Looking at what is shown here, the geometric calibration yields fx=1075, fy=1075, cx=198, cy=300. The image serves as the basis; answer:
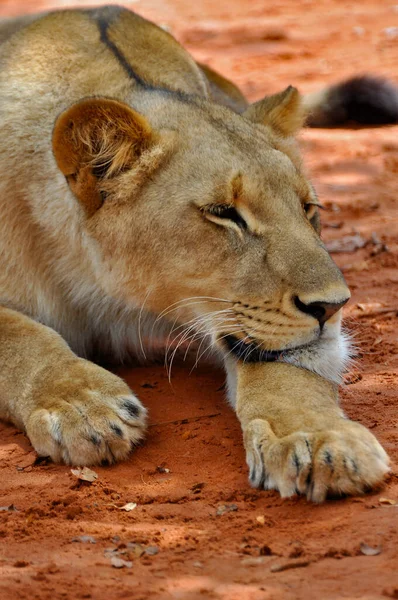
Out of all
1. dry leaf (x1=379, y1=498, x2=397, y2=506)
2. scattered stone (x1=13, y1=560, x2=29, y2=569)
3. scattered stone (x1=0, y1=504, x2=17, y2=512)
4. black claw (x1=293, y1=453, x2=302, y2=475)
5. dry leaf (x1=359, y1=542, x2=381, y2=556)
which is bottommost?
scattered stone (x1=0, y1=504, x2=17, y2=512)

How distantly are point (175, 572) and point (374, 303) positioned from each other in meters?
2.36

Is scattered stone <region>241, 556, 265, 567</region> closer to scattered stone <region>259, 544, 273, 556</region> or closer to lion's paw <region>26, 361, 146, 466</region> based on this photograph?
scattered stone <region>259, 544, 273, 556</region>

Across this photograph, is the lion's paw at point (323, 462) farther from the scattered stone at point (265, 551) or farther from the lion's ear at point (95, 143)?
the lion's ear at point (95, 143)

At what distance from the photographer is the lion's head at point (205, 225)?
320cm

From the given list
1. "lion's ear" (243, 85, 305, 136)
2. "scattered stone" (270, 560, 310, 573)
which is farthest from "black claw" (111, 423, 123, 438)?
"lion's ear" (243, 85, 305, 136)

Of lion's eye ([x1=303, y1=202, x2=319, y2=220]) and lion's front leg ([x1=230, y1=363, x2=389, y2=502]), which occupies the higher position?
lion's eye ([x1=303, y1=202, x2=319, y2=220])

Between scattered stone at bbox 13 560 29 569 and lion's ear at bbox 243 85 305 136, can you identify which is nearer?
scattered stone at bbox 13 560 29 569

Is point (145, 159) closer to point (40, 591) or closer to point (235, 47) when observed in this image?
point (40, 591)

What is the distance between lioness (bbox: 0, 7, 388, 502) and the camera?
10.2ft

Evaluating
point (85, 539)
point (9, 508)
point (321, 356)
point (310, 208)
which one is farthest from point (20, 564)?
point (310, 208)

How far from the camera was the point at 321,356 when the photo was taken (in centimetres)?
329

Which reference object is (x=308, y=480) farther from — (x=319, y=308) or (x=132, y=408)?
(x=132, y=408)

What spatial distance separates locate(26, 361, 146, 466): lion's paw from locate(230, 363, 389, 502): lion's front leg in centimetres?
35

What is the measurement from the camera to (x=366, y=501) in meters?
2.74
